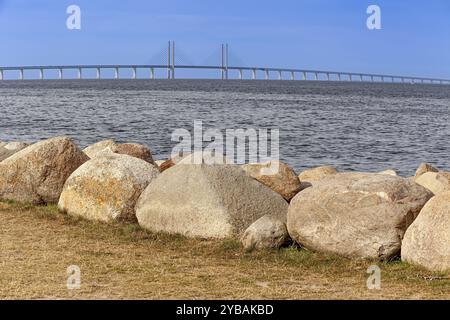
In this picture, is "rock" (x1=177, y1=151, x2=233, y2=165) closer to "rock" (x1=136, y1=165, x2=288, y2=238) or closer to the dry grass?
"rock" (x1=136, y1=165, x2=288, y2=238)

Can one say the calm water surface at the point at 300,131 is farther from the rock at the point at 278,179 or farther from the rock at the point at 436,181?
the rock at the point at 278,179

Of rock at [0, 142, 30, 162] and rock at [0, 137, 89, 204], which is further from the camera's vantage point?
rock at [0, 142, 30, 162]

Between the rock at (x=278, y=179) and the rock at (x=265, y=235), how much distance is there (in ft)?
4.50

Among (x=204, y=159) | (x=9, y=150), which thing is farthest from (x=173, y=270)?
(x=9, y=150)

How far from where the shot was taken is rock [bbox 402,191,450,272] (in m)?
8.00

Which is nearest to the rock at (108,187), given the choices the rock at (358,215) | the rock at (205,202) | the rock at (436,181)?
the rock at (205,202)

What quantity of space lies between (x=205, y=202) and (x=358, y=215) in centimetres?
215

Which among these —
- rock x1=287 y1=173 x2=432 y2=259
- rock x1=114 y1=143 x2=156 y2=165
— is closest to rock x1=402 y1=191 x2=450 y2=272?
rock x1=287 y1=173 x2=432 y2=259

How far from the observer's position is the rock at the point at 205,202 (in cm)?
966

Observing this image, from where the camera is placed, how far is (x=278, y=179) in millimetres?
10727

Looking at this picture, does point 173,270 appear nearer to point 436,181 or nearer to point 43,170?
point 43,170

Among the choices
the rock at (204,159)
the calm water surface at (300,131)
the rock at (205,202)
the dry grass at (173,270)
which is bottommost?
the calm water surface at (300,131)

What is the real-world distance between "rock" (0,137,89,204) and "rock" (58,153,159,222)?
85 centimetres
